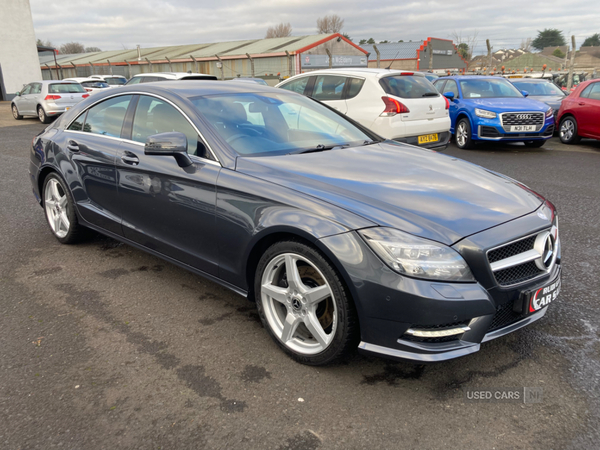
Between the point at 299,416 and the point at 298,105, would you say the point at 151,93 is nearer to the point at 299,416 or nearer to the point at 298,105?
the point at 298,105

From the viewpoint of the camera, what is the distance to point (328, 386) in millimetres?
2631

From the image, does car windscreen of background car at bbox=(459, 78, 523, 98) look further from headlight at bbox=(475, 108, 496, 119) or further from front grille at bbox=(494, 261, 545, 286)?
front grille at bbox=(494, 261, 545, 286)

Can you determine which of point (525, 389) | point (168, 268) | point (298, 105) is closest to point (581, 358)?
point (525, 389)

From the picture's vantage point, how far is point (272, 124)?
11.8 feet

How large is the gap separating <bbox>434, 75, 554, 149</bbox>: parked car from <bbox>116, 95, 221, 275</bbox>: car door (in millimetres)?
8485

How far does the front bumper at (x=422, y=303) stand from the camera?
2328 millimetres

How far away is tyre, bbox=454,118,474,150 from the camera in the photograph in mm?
11133

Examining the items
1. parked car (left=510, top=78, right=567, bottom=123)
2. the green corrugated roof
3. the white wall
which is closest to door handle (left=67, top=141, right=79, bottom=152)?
parked car (left=510, top=78, right=567, bottom=123)

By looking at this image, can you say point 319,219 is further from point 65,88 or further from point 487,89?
point 65,88

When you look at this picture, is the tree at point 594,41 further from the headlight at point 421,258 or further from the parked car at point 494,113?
the headlight at point 421,258

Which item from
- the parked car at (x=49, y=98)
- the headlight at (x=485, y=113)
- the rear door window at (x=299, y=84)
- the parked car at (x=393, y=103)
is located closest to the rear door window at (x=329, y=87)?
the parked car at (x=393, y=103)

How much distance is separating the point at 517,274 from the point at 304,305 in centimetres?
109

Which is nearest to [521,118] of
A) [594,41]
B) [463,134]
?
[463,134]

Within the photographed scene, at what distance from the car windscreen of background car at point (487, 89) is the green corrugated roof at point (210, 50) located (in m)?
27.7
